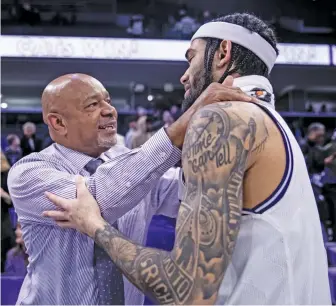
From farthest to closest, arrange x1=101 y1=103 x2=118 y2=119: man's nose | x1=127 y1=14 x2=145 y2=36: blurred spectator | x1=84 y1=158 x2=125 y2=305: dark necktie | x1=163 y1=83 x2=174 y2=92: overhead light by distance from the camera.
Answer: x1=163 y1=83 x2=174 y2=92: overhead light
x1=127 y1=14 x2=145 y2=36: blurred spectator
x1=101 y1=103 x2=118 y2=119: man's nose
x1=84 y1=158 x2=125 y2=305: dark necktie

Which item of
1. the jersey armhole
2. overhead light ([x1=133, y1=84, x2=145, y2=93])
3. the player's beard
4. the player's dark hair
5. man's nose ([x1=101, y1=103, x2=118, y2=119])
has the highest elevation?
the player's dark hair

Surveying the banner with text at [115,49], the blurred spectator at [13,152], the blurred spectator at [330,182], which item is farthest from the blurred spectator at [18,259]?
the banner with text at [115,49]

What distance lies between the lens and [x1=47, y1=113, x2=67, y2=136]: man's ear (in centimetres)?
170

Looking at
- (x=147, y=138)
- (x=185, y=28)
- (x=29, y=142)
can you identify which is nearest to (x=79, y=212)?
(x=147, y=138)

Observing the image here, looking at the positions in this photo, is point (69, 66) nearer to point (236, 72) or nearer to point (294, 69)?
point (294, 69)

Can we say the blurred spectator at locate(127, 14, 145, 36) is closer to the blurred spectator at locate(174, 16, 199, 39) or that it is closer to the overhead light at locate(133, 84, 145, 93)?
the blurred spectator at locate(174, 16, 199, 39)

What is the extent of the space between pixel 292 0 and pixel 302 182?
1394 cm

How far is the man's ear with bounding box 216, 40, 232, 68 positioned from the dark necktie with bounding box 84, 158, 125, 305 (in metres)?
0.66

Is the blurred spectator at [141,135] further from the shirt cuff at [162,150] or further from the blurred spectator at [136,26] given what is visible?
the blurred spectator at [136,26]

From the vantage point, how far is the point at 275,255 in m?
1.18

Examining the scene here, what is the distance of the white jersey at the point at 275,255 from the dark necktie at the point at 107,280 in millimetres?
518

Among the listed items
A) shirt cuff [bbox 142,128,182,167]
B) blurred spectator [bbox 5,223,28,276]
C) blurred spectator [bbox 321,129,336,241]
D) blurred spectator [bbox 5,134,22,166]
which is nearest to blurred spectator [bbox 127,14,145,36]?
blurred spectator [bbox 5,134,22,166]

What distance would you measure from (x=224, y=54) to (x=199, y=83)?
10 cm

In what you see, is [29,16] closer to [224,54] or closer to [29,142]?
[29,142]
